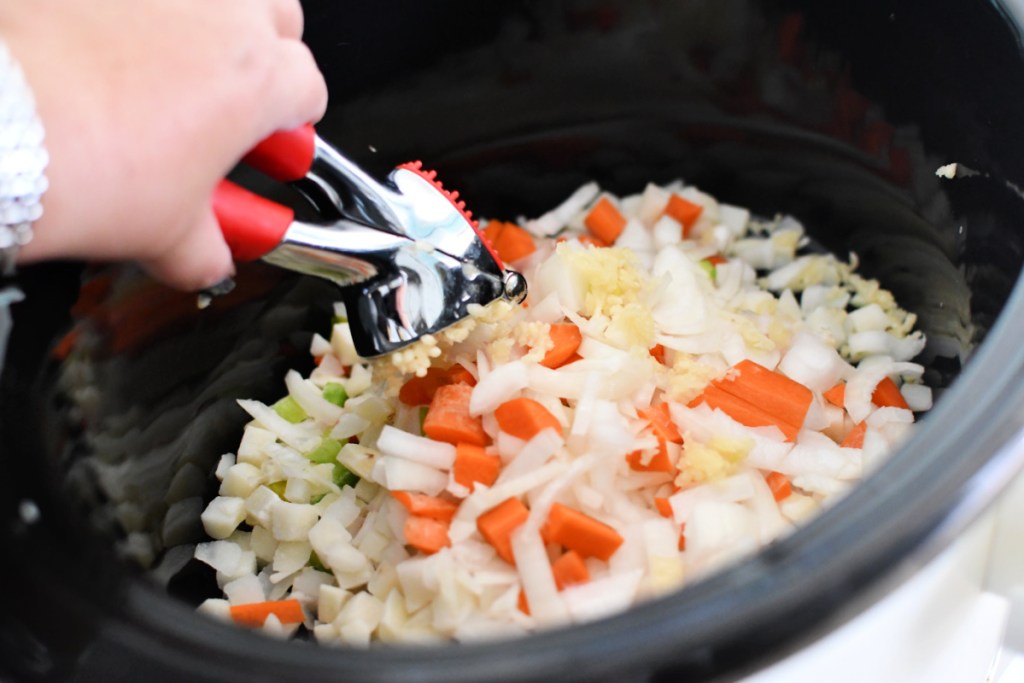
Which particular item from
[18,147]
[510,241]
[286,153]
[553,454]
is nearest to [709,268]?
[510,241]

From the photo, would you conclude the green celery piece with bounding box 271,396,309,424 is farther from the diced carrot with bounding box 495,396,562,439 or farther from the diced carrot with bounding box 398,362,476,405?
the diced carrot with bounding box 495,396,562,439

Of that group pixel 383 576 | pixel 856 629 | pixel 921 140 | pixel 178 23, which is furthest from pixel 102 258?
pixel 921 140

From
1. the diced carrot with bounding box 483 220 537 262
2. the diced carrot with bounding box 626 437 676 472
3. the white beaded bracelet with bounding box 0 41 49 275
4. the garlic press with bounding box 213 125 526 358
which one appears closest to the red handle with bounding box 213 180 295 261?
the garlic press with bounding box 213 125 526 358

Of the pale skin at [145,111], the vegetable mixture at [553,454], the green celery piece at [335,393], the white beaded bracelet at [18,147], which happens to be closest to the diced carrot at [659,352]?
the vegetable mixture at [553,454]

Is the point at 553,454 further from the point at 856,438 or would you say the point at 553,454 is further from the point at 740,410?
the point at 856,438

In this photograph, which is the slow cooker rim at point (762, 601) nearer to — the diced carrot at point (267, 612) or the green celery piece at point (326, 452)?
the diced carrot at point (267, 612)

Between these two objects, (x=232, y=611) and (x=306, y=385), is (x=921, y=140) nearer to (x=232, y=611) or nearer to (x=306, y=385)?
(x=306, y=385)
